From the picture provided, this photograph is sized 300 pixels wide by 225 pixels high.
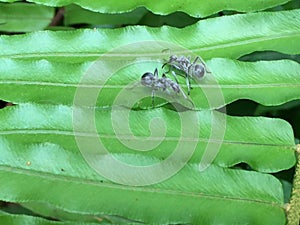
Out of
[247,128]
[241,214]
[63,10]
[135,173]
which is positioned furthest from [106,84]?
[63,10]

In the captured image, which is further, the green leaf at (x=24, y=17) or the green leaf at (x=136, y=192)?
the green leaf at (x=24, y=17)

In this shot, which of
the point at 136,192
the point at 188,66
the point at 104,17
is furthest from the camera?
the point at 104,17

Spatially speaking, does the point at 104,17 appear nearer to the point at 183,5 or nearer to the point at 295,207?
the point at 183,5

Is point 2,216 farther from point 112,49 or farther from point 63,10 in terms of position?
point 63,10

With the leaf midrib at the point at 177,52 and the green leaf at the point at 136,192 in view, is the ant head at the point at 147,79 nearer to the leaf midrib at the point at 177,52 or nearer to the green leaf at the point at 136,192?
the leaf midrib at the point at 177,52

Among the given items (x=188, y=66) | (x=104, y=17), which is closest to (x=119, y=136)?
(x=188, y=66)

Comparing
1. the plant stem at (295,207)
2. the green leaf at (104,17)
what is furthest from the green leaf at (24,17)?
the plant stem at (295,207)
